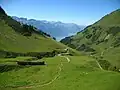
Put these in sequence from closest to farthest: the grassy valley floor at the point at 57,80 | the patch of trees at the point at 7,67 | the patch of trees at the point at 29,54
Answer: the grassy valley floor at the point at 57,80
the patch of trees at the point at 7,67
the patch of trees at the point at 29,54

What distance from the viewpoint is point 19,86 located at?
6356cm

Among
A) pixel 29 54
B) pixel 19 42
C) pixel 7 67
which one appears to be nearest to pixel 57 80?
pixel 7 67

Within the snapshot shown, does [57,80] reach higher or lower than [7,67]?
lower

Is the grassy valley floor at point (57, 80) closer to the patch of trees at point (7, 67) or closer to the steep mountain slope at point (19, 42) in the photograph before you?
the patch of trees at point (7, 67)

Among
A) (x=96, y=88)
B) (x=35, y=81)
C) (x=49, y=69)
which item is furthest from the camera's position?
(x=49, y=69)

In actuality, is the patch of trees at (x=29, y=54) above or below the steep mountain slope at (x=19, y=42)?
below

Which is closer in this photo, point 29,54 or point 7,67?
point 7,67

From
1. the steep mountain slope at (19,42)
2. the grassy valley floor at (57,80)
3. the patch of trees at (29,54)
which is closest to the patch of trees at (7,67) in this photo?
the grassy valley floor at (57,80)

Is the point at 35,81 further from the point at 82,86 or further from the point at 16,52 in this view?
the point at 16,52

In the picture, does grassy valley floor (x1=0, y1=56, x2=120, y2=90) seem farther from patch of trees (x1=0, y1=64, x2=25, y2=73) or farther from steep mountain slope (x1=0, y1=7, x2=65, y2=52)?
steep mountain slope (x1=0, y1=7, x2=65, y2=52)

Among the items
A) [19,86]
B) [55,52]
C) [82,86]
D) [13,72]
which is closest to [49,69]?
[13,72]

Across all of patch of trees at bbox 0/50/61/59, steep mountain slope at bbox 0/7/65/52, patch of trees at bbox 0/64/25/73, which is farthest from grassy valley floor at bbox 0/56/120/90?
steep mountain slope at bbox 0/7/65/52

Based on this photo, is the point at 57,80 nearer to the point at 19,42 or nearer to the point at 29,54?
the point at 29,54

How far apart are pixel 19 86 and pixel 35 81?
5.63 m
